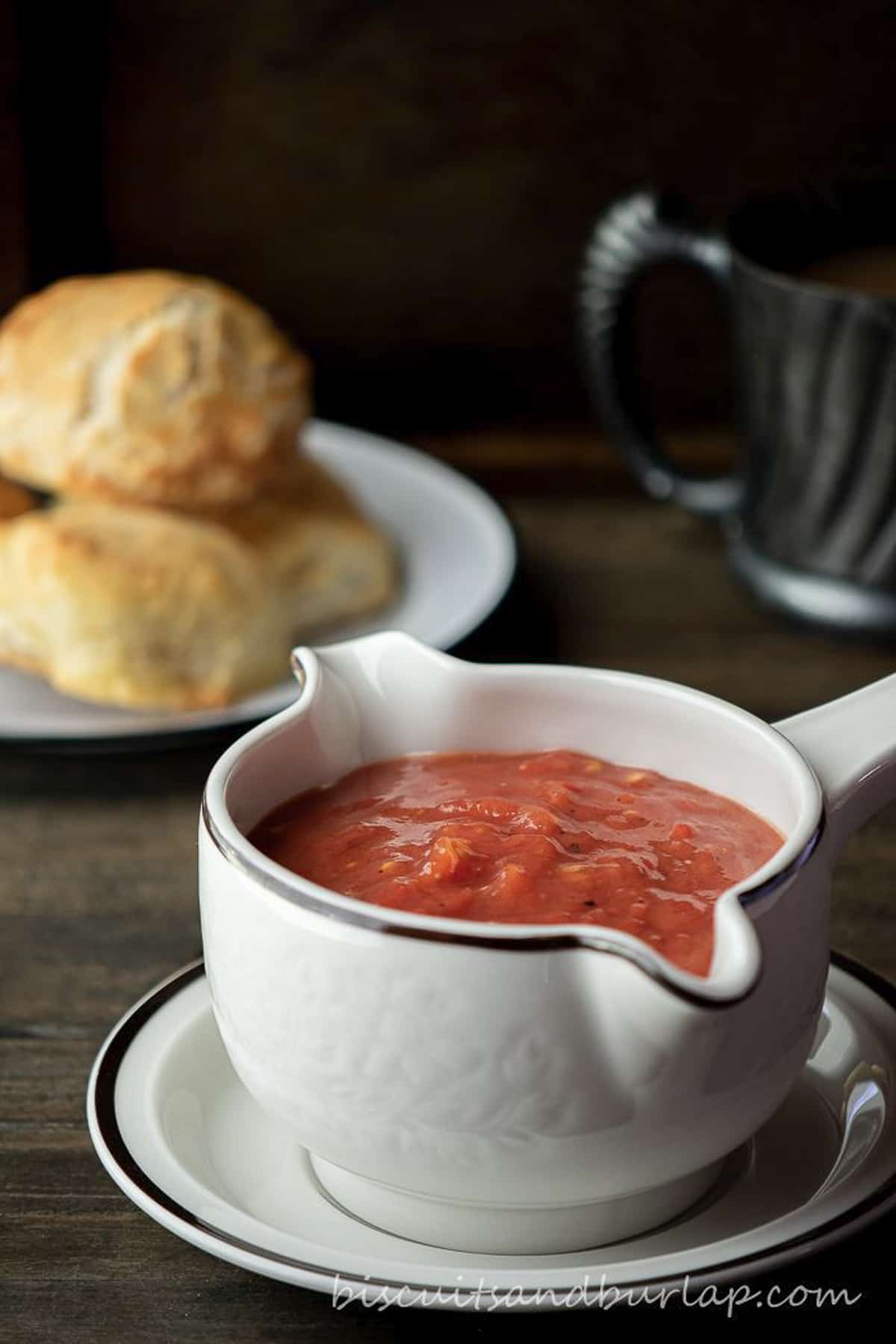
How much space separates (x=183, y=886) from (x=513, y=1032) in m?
0.45

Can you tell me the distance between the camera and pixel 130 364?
119 cm

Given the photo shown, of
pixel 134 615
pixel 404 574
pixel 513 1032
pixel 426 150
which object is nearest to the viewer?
pixel 513 1032

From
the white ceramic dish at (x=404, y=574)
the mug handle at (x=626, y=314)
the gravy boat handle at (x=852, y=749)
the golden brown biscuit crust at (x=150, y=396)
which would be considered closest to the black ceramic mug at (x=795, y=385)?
the mug handle at (x=626, y=314)

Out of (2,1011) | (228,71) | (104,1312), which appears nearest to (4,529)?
(2,1011)

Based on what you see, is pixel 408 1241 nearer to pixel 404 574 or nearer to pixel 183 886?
pixel 183 886

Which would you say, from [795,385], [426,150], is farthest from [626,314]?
[426,150]

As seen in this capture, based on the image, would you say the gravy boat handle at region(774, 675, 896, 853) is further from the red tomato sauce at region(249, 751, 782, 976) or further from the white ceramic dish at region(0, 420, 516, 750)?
the white ceramic dish at region(0, 420, 516, 750)

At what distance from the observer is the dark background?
148cm

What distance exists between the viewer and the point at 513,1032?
1.80 ft

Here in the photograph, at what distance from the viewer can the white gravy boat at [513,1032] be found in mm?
543

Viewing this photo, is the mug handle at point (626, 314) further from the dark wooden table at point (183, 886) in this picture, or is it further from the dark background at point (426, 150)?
the dark background at point (426, 150)

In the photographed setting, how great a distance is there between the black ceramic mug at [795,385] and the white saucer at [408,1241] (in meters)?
0.54

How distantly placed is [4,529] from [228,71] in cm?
54

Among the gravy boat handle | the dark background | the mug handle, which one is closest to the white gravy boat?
the gravy boat handle
